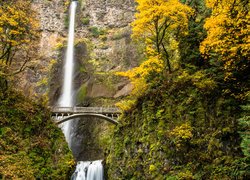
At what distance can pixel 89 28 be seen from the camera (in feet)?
172

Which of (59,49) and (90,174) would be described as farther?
(59,49)

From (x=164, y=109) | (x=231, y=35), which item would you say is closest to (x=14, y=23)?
(x=164, y=109)

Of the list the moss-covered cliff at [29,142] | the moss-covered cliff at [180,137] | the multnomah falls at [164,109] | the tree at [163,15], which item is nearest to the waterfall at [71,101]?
the multnomah falls at [164,109]

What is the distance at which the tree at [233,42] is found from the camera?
12.6 metres

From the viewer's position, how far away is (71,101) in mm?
42938

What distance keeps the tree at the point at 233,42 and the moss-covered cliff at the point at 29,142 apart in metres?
13.2

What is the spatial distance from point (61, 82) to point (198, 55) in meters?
30.7

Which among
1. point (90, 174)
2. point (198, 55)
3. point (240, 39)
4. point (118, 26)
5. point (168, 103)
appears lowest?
point (90, 174)

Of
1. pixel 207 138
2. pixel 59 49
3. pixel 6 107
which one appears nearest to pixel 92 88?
pixel 59 49

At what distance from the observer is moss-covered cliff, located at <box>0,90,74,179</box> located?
18.6m

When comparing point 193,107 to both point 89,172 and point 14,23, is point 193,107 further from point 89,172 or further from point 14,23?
point 14,23

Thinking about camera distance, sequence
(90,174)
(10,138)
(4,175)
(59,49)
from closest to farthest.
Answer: (4,175) → (10,138) → (90,174) → (59,49)

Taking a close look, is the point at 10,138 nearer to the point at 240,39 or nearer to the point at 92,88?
the point at 240,39

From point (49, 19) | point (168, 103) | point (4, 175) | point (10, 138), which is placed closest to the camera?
point (4, 175)
